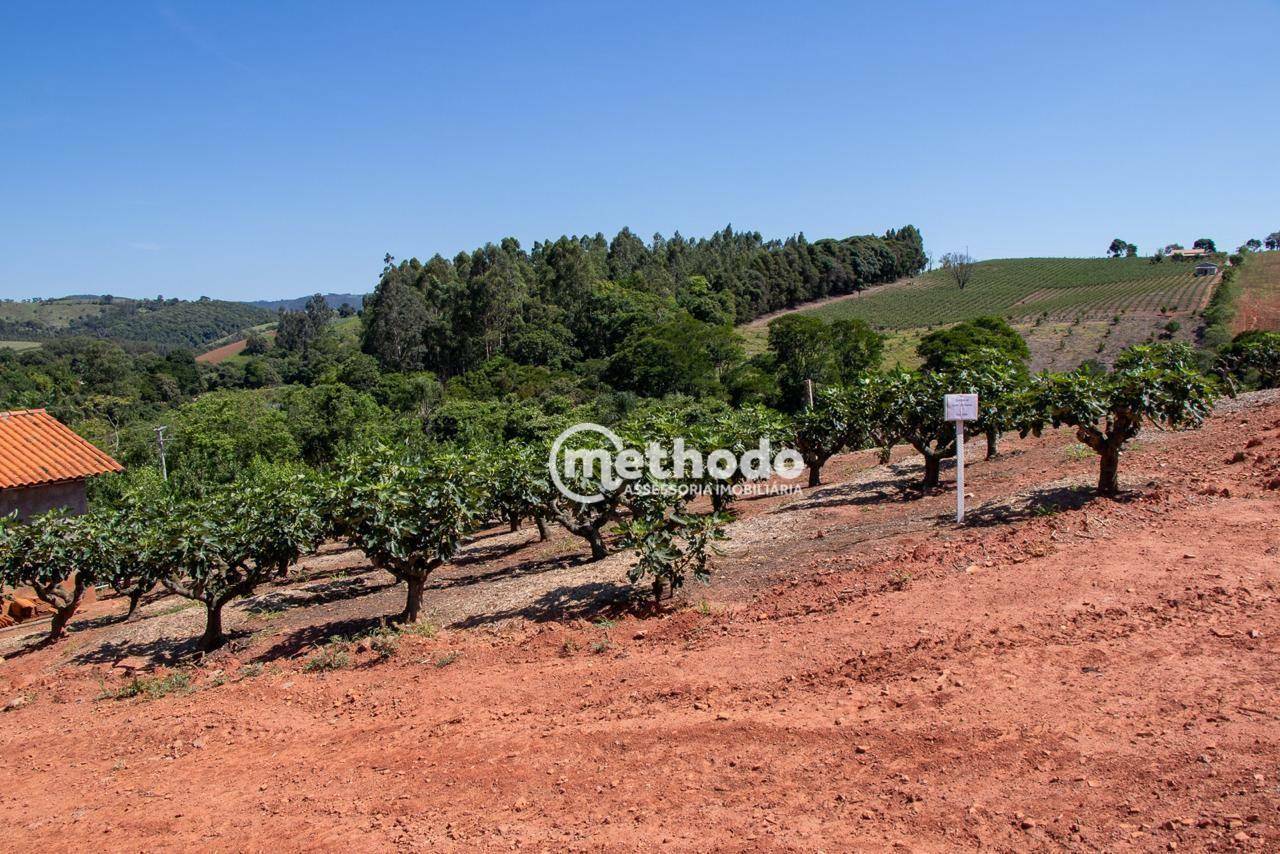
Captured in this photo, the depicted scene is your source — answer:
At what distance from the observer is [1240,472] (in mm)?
11422

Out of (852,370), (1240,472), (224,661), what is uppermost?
(852,370)

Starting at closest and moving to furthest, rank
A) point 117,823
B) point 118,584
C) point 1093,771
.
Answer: point 1093,771, point 117,823, point 118,584

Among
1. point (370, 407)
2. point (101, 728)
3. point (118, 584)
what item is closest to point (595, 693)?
point (101, 728)

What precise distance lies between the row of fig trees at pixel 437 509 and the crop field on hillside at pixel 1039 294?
67377 mm

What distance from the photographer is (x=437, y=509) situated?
11.0 meters

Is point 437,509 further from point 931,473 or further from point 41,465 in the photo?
point 41,465

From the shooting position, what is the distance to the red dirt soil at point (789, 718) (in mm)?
5016

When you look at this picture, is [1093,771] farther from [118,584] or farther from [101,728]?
[118,584]

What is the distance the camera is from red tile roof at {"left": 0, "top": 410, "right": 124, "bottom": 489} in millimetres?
20062

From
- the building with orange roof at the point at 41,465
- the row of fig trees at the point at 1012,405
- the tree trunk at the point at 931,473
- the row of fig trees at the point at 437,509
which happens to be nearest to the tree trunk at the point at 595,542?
the row of fig trees at the point at 437,509

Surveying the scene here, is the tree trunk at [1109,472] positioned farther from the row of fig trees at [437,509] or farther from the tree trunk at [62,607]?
the tree trunk at [62,607]

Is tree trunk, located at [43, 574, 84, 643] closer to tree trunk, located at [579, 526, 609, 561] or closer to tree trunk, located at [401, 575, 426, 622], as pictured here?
tree trunk, located at [401, 575, 426, 622]

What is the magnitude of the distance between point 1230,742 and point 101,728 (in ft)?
34.0

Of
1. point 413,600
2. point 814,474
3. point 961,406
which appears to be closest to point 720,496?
point 961,406
